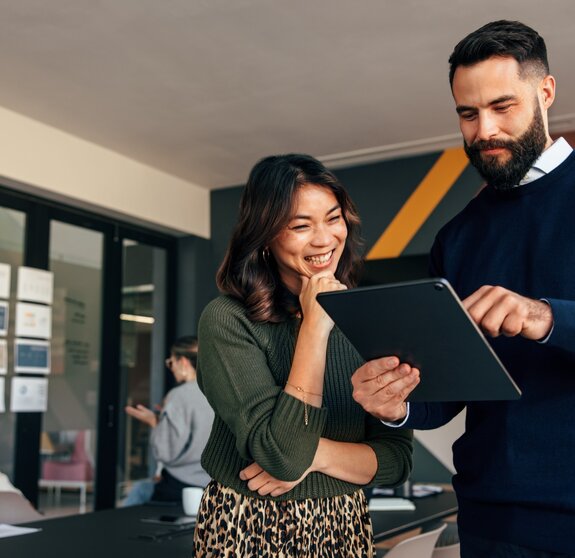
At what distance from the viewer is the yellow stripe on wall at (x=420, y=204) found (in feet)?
18.5

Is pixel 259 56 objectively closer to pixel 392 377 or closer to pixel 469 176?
pixel 469 176

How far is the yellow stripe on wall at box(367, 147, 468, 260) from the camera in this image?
18.5 ft

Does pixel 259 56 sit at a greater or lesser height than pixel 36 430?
greater

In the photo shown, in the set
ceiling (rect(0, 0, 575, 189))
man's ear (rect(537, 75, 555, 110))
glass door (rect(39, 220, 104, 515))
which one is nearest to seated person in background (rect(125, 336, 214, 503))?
glass door (rect(39, 220, 104, 515))

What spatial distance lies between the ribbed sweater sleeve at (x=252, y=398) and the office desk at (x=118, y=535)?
0.81 metres

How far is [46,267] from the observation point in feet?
17.9

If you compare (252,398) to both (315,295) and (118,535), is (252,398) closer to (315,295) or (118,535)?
(315,295)

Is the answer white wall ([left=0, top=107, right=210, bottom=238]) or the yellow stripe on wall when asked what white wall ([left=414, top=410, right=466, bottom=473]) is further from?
white wall ([left=0, top=107, right=210, bottom=238])

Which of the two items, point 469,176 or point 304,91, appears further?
point 469,176

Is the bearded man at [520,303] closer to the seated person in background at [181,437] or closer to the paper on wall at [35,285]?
the seated person in background at [181,437]

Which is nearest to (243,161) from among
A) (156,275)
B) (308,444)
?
(156,275)

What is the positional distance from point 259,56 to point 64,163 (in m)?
1.97

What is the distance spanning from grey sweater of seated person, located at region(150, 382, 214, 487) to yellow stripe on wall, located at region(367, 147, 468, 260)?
88.5 inches

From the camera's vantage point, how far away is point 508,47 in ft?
4.17
